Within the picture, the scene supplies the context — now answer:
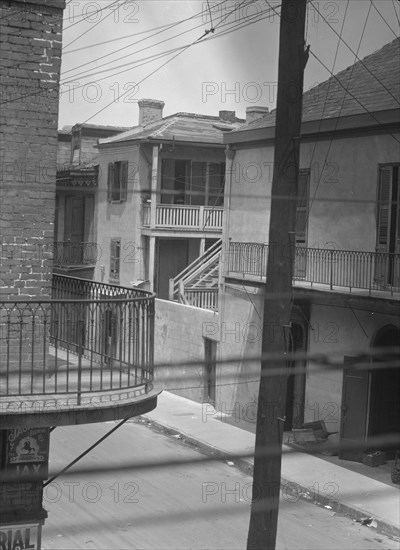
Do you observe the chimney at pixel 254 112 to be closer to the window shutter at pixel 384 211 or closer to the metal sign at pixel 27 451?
the window shutter at pixel 384 211

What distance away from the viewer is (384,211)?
52.2ft

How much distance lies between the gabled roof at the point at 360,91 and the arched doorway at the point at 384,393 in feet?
12.4

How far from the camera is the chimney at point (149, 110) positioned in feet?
84.3

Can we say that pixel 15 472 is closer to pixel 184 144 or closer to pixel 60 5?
pixel 60 5

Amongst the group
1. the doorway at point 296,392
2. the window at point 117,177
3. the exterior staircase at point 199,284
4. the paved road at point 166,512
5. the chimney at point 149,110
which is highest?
the chimney at point 149,110

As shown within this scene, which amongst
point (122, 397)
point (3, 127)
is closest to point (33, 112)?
point (3, 127)

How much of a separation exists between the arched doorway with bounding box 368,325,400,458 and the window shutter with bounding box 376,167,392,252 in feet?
4.89

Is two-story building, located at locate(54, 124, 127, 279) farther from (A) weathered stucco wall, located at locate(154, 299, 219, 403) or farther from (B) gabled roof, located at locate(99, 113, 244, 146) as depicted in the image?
(A) weathered stucco wall, located at locate(154, 299, 219, 403)

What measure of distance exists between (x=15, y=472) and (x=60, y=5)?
12.4ft

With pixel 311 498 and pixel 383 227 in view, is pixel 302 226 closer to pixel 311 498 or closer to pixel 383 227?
pixel 383 227

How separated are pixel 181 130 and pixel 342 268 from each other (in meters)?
8.92

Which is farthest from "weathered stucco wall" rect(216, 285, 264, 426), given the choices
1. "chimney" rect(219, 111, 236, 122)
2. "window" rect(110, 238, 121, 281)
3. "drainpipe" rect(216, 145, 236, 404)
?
"chimney" rect(219, 111, 236, 122)

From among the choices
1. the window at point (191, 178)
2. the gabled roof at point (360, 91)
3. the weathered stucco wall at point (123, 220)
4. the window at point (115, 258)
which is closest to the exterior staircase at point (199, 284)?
the weathered stucco wall at point (123, 220)

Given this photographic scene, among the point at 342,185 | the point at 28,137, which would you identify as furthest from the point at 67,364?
the point at 342,185
